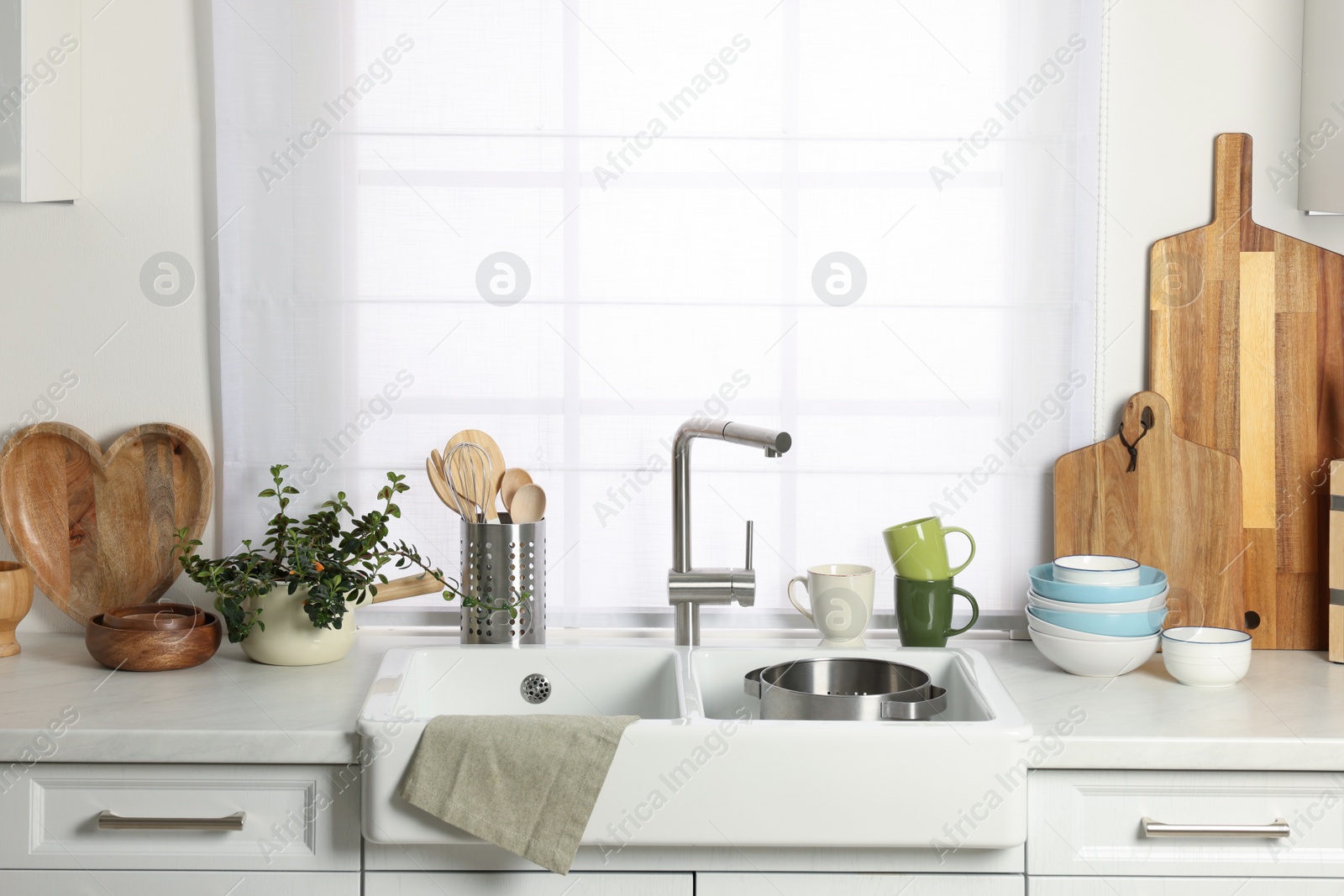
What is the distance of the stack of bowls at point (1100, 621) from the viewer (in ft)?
4.91

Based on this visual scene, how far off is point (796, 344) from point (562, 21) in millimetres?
636

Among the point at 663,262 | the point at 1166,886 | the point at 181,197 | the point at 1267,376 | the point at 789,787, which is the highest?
the point at 181,197

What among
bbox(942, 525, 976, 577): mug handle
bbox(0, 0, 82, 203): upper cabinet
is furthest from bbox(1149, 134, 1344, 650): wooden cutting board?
bbox(0, 0, 82, 203): upper cabinet

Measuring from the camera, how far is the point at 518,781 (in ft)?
4.03

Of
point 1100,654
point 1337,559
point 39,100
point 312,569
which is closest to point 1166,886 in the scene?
point 1100,654

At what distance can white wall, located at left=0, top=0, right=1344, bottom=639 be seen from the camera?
5.53 ft

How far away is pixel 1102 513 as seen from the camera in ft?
5.57

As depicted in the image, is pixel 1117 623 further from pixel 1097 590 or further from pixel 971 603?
pixel 971 603

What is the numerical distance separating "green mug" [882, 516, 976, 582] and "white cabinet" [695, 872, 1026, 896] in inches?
19.1

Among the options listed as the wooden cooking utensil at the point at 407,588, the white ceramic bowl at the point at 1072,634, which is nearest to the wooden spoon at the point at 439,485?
the wooden cooking utensil at the point at 407,588

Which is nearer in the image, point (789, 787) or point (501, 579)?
point (789, 787)

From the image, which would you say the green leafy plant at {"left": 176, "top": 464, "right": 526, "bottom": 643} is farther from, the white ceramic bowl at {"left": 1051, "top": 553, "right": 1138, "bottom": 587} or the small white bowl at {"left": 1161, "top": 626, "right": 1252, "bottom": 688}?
the small white bowl at {"left": 1161, "top": 626, "right": 1252, "bottom": 688}

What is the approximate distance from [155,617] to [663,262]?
3.11 feet

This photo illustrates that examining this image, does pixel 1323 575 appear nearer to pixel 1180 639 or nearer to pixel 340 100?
pixel 1180 639
